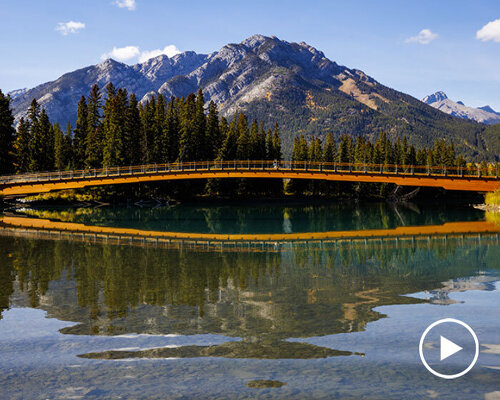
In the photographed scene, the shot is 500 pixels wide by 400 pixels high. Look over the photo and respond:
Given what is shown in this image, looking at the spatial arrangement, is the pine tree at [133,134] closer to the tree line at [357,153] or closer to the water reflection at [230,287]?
the water reflection at [230,287]

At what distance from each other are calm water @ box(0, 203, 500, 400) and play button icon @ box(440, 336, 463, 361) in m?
0.65

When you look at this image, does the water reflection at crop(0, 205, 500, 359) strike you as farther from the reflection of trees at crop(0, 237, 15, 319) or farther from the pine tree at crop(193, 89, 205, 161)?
the pine tree at crop(193, 89, 205, 161)

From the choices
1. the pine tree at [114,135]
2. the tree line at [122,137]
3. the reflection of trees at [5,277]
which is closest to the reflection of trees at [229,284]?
the reflection of trees at [5,277]

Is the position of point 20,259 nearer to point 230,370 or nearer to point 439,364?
point 230,370

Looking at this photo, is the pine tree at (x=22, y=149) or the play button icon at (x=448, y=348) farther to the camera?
the pine tree at (x=22, y=149)

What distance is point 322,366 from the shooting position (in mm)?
10781

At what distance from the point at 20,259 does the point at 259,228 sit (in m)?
27.3

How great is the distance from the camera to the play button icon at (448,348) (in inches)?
454

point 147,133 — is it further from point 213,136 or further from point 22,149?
point 22,149

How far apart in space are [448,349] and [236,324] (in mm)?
5655

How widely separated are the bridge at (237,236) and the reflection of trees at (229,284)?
136 inches

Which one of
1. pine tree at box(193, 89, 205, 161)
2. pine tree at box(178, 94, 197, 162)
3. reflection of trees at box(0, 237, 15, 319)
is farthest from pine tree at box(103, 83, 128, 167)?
reflection of trees at box(0, 237, 15, 319)

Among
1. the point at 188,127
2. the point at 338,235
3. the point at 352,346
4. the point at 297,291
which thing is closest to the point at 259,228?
the point at 338,235

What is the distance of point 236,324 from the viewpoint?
1406 centimetres
